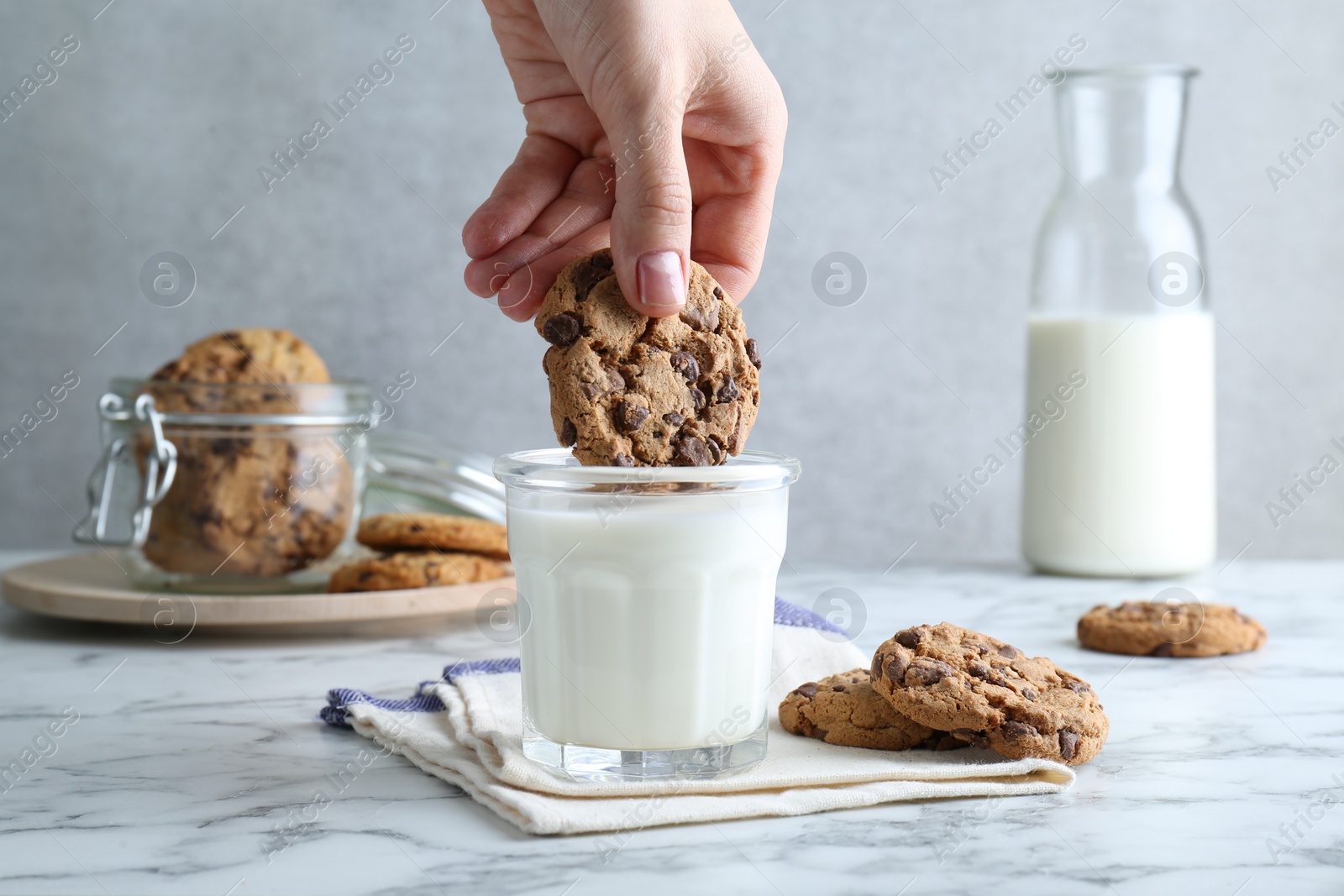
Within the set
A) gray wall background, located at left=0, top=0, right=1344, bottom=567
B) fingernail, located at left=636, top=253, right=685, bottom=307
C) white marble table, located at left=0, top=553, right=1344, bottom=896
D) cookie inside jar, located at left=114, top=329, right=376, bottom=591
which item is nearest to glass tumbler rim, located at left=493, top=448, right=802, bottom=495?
fingernail, located at left=636, top=253, right=685, bottom=307

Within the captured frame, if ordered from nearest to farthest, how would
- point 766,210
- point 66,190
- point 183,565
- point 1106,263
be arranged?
point 766,210 < point 183,565 < point 1106,263 < point 66,190

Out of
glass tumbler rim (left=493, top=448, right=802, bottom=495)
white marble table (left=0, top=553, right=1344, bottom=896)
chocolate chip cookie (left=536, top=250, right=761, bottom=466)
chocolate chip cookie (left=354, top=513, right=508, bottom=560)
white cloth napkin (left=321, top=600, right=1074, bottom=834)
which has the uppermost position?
chocolate chip cookie (left=536, top=250, right=761, bottom=466)

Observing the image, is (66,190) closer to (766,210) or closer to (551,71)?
(551,71)

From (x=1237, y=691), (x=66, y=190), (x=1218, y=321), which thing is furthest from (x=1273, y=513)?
(x=66, y=190)

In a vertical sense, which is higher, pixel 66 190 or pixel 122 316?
pixel 66 190

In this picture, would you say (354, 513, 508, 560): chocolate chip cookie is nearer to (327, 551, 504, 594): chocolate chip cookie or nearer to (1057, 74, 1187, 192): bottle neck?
(327, 551, 504, 594): chocolate chip cookie

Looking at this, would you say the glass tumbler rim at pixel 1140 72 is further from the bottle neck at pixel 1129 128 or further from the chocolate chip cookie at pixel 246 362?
the chocolate chip cookie at pixel 246 362
